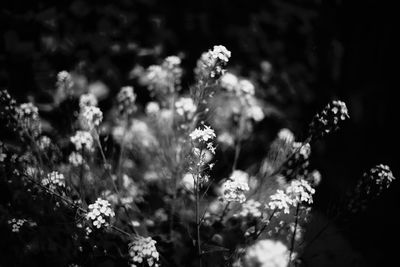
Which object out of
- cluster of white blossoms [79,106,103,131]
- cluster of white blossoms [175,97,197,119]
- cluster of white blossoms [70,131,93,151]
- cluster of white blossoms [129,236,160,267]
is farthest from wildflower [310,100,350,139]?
cluster of white blossoms [70,131,93,151]

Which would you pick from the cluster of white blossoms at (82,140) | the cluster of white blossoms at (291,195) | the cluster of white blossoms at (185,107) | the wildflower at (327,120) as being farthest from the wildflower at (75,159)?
the wildflower at (327,120)

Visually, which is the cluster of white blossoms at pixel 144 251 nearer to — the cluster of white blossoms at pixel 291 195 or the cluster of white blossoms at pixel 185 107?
the cluster of white blossoms at pixel 291 195

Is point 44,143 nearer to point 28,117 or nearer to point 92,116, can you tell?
point 28,117

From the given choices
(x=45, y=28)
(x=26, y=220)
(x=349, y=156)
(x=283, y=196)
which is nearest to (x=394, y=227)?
(x=349, y=156)

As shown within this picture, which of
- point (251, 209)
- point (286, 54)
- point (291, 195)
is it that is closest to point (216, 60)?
point (291, 195)

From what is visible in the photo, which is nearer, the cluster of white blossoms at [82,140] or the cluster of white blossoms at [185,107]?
the cluster of white blossoms at [82,140]

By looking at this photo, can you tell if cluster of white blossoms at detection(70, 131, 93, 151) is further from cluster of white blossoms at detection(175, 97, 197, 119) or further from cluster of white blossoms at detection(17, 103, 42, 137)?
cluster of white blossoms at detection(175, 97, 197, 119)

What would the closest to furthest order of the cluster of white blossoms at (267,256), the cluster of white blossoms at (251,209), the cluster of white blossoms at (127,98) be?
1. the cluster of white blossoms at (267,256)
2. the cluster of white blossoms at (251,209)
3. the cluster of white blossoms at (127,98)
